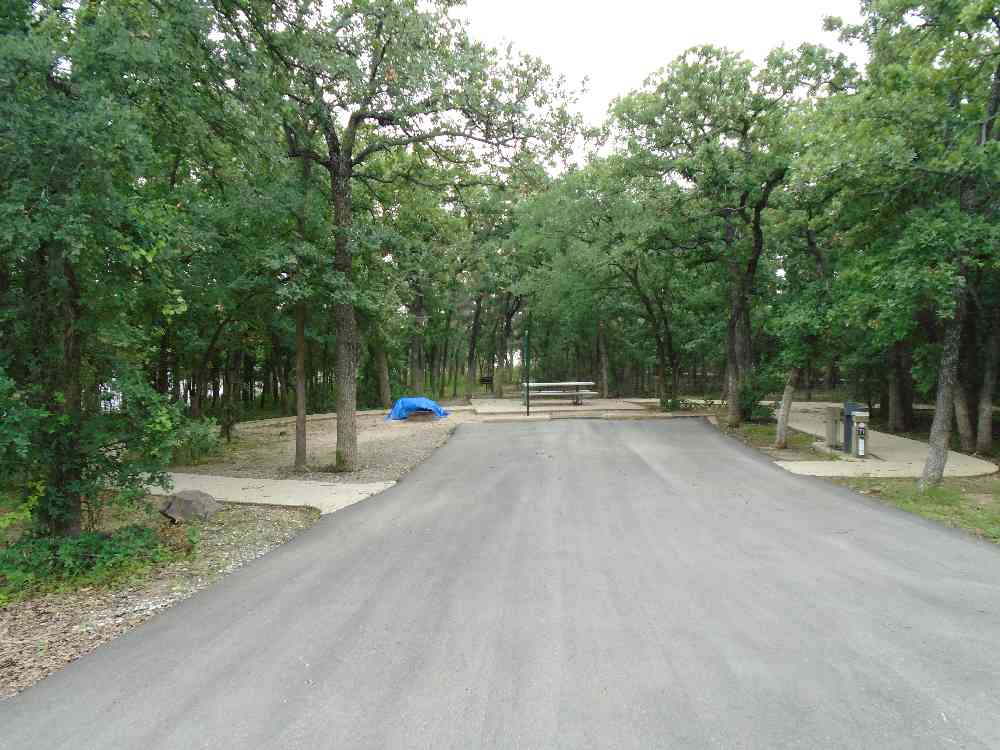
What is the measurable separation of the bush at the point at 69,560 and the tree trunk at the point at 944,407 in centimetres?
964

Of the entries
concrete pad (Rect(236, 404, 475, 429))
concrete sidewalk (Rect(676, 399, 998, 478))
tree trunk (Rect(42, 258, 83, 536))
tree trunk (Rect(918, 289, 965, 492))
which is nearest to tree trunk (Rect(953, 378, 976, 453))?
concrete sidewalk (Rect(676, 399, 998, 478))

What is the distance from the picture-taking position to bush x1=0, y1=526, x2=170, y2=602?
14.3 feet

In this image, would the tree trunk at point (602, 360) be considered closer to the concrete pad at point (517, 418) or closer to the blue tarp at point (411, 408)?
the concrete pad at point (517, 418)

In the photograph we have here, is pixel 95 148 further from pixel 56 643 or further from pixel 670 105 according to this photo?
pixel 670 105

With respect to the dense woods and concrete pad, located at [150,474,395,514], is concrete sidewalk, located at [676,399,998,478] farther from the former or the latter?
concrete pad, located at [150,474,395,514]

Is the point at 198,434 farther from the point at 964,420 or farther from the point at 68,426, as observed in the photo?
the point at 964,420

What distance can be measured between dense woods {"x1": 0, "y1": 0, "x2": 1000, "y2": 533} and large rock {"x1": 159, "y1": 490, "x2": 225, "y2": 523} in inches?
54.6

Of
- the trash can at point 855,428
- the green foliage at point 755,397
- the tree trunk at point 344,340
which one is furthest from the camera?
the green foliage at point 755,397

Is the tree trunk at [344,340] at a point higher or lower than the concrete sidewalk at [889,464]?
higher

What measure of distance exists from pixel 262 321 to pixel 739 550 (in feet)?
34.0

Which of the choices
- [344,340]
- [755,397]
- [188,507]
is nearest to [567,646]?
[188,507]

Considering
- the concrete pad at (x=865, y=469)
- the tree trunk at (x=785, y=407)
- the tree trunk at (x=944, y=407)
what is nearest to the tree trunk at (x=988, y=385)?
the concrete pad at (x=865, y=469)

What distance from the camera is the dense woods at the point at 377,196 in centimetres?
444

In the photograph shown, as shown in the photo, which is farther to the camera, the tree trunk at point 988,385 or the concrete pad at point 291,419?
the concrete pad at point 291,419
